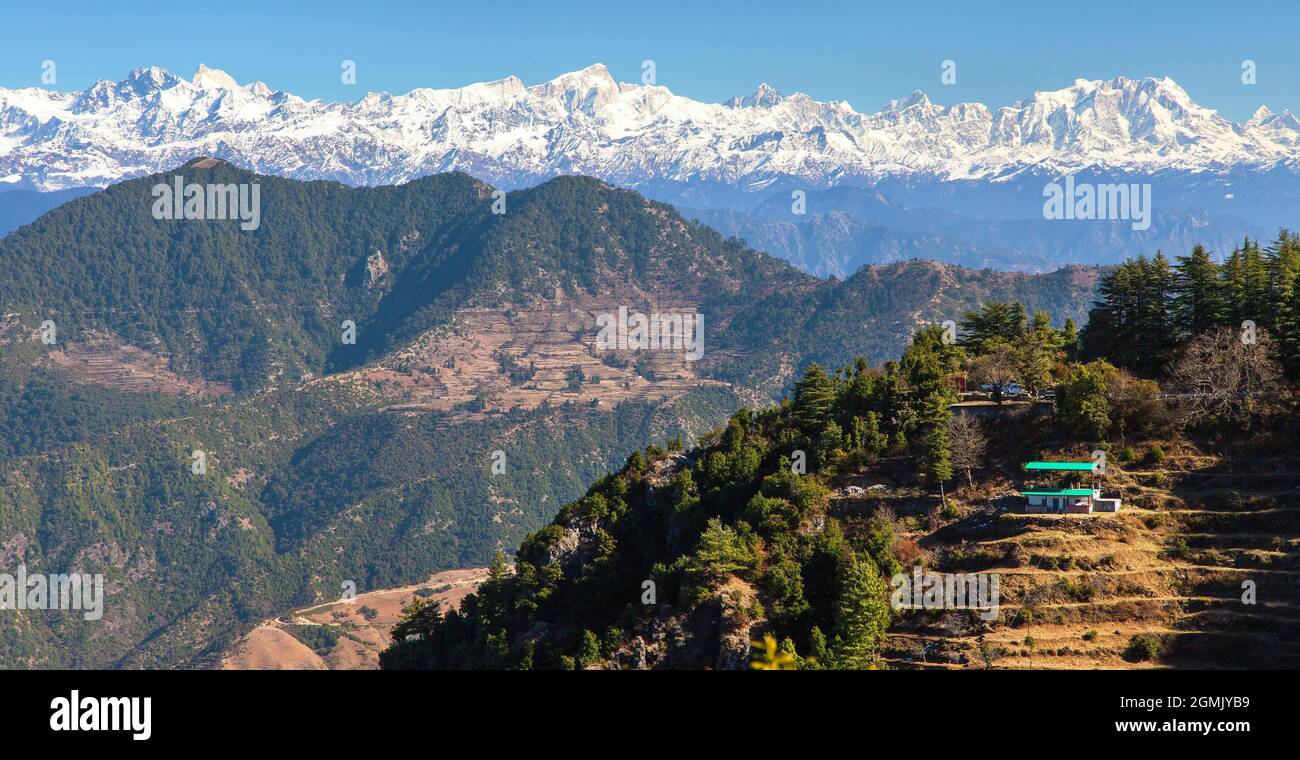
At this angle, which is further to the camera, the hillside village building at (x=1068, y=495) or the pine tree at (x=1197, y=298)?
the pine tree at (x=1197, y=298)

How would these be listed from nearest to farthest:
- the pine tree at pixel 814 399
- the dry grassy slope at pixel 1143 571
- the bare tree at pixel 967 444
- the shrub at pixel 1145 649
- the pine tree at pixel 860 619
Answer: the shrub at pixel 1145 649 < the dry grassy slope at pixel 1143 571 < the pine tree at pixel 860 619 < the bare tree at pixel 967 444 < the pine tree at pixel 814 399

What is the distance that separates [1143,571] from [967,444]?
18576 millimetres

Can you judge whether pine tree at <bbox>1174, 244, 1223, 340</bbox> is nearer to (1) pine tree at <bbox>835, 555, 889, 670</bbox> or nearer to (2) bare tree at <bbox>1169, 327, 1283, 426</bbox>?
(2) bare tree at <bbox>1169, 327, 1283, 426</bbox>

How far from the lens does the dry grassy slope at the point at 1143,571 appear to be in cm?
7456

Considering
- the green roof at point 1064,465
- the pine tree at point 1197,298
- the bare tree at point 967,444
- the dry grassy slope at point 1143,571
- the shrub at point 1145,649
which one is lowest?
the shrub at point 1145,649

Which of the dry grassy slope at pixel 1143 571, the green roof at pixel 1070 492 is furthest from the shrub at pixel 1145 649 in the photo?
the green roof at pixel 1070 492

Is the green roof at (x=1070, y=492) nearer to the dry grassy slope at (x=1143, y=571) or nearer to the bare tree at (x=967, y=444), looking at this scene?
the dry grassy slope at (x=1143, y=571)

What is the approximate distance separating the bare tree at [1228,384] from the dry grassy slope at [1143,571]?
3383mm

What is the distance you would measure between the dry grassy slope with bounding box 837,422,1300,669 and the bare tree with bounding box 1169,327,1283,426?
338 centimetres

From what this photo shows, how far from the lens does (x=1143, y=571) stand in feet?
263

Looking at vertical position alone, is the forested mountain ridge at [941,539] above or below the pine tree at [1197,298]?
below
